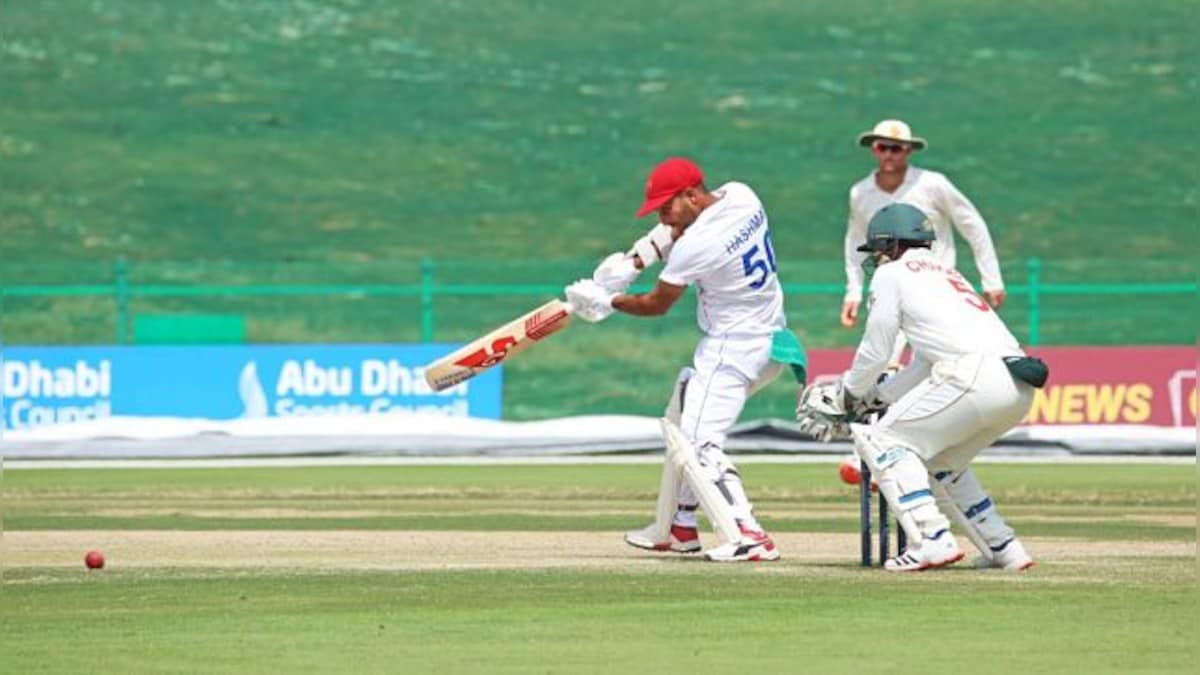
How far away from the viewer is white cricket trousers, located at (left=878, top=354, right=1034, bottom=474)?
13.0 metres

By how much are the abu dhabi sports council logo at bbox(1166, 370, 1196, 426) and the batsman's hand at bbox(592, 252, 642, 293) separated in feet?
43.5

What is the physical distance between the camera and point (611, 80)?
57281 millimetres

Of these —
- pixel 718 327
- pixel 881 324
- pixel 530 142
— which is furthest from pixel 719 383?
pixel 530 142

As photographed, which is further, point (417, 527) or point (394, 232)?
point (394, 232)

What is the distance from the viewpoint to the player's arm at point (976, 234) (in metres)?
18.5

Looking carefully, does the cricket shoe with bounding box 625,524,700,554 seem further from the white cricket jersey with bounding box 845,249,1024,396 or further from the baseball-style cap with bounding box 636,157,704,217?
the white cricket jersey with bounding box 845,249,1024,396

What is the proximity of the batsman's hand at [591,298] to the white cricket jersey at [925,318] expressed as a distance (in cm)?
A: 198

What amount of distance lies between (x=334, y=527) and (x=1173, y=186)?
3745 centimetres

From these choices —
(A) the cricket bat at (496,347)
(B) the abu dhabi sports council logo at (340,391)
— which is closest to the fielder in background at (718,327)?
(A) the cricket bat at (496,347)

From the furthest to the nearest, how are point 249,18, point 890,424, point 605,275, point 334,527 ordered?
point 249,18
point 334,527
point 605,275
point 890,424

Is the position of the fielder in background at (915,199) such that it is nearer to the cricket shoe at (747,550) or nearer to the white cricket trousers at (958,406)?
the cricket shoe at (747,550)

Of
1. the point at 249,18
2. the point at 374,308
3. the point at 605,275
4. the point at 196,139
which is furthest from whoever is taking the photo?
the point at 249,18

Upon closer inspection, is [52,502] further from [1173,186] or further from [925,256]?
[1173,186]

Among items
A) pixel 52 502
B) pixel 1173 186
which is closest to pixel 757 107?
pixel 1173 186
